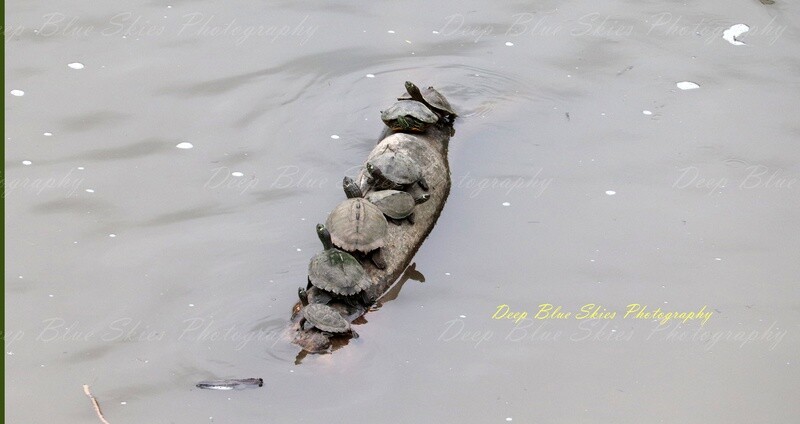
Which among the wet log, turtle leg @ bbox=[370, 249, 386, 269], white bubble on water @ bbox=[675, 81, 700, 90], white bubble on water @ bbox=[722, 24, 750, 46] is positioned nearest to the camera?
the wet log

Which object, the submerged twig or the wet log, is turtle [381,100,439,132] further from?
the submerged twig

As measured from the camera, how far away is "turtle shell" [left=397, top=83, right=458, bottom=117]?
8156 millimetres

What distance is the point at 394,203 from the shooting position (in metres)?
6.93

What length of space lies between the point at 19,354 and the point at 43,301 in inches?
20.3

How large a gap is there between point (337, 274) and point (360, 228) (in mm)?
425

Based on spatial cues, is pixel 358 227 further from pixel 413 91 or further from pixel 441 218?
pixel 413 91

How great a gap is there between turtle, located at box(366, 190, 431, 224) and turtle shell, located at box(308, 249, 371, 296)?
65 centimetres

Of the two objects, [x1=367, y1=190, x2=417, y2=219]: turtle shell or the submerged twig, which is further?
[x1=367, y1=190, x2=417, y2=219]: turtle shell

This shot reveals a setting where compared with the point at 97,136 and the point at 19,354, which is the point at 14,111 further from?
the point at 19,354

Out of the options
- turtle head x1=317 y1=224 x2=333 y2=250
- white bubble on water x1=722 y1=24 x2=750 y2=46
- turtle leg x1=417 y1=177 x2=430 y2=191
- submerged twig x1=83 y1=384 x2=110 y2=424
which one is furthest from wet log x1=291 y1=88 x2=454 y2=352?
white bubble on water x1=722 y1=24 x2=750 y2=46

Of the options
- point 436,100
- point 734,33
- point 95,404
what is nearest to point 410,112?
point 436,100

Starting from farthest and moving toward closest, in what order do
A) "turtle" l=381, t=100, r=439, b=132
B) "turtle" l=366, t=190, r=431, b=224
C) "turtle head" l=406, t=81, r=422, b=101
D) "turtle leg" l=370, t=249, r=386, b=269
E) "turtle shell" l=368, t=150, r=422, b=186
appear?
"turtle head" l=406, t=81, r=422, b=101 < "turtle" l=381, t=100, r=439, b=132 < "turtle shell" l=368, t=150, r=422, b=186 < "turtle" l=366, t=190, r=431, b=224 < "turtle leg" l=370, t=249, r=386, b=269

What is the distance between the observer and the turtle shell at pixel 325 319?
237 inches

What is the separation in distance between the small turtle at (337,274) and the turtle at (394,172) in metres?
0.89
